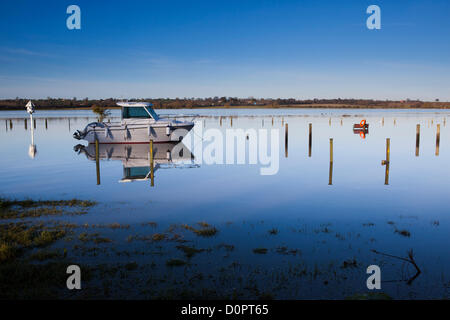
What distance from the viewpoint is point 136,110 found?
3238cm

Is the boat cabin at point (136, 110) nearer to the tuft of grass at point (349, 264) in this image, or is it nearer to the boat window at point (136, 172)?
the boat window at point (136, 172)

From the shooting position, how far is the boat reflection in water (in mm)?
23237

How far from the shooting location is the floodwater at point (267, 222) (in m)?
7.36

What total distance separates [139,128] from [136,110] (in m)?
1.59

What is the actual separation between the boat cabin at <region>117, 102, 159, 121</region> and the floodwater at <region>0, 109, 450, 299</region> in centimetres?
749

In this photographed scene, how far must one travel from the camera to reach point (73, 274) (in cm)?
730

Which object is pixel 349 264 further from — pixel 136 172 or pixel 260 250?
pixel 136 172

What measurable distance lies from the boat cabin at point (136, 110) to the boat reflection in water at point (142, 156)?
281 centimetres

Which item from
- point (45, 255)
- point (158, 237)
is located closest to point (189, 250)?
point (158, 237)

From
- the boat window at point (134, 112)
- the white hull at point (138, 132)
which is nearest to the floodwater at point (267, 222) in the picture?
the white hull at point (138, 132)

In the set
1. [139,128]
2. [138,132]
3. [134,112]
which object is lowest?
[138,132]

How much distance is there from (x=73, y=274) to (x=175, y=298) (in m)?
2.21

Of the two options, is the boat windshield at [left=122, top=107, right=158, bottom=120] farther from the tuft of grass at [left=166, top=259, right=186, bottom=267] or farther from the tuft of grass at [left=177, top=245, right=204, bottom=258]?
the tuft of grass at [left=166, top=259, right=186, bottom=267]
